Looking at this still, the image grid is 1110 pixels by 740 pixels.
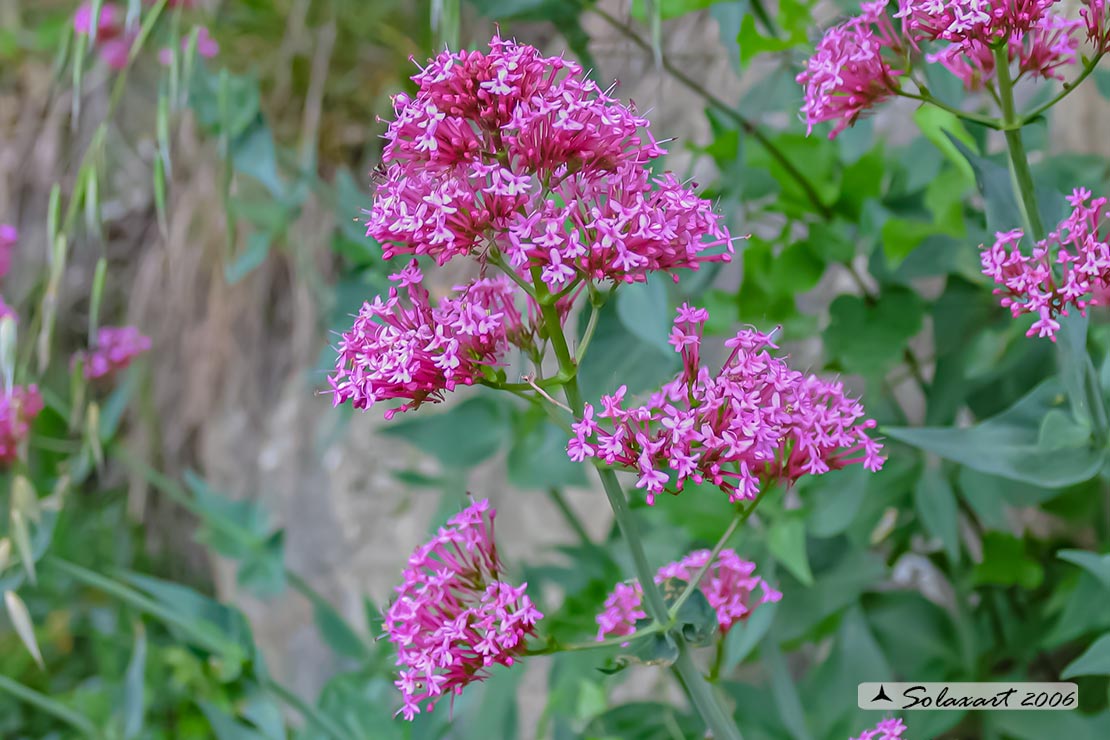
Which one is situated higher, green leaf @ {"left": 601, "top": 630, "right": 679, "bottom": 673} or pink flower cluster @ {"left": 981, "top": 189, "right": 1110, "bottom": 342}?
pink flower cluster @ {"left": 981, "top": 189, "right": 1110, "bottom": 342}

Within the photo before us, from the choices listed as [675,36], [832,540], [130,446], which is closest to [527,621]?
[832,540]

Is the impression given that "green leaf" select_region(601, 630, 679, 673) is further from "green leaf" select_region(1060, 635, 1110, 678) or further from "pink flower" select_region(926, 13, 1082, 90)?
"pink flower" select_region(926, 13, 1082, 90)

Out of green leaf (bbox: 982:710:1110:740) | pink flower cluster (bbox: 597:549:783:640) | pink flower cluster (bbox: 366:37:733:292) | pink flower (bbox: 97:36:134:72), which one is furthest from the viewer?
pink flower (bbox: 97:36:134:72)

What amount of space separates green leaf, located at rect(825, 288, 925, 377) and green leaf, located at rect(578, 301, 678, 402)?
16cm

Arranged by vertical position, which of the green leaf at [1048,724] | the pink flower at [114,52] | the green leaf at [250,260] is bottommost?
the green leaf at [1048,724]

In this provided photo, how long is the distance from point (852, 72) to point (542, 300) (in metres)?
0.23

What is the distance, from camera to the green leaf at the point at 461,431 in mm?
1000

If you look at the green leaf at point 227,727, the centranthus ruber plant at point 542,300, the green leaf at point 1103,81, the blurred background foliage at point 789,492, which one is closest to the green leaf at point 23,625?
the blurred background foliage at point 789,492

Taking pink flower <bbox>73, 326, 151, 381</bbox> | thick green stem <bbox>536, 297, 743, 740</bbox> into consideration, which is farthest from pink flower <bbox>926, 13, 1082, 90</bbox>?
pink flower <bbox>73, 326, 151, 381</bbox>

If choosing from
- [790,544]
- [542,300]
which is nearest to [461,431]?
[790,544]

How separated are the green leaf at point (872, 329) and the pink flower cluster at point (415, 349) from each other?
0.47 m

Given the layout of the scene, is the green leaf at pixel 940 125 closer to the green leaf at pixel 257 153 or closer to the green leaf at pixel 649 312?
the green leaf at pixel 649 312

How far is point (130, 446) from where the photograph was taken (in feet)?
6.31

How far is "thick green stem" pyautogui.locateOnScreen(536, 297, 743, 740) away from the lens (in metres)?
0.46
